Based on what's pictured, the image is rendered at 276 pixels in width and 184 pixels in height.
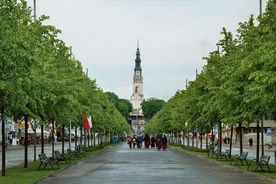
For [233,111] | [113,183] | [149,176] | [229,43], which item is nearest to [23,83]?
[113,183]

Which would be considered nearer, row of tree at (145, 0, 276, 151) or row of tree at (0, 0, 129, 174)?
row of tree at (0, 0, 129, 174)

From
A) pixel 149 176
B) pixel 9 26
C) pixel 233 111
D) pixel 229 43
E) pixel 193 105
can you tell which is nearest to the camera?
pixel 9 26

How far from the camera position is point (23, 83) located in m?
20.2

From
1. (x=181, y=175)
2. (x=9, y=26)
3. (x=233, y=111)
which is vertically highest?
(x=9, y=26)

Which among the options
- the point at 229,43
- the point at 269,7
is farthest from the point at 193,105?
the point at 269,7

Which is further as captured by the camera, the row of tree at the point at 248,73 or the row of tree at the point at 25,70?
the row of tree at the point at 248,73

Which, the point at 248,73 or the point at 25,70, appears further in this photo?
the point at 248,73

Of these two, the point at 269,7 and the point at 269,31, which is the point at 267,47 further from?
the point at 269,7

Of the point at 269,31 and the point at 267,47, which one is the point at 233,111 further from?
the point at 267,47

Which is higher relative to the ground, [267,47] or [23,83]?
[267,47]

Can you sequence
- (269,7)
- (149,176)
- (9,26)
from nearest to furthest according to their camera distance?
(9,26) < (149,176) < (269,7)

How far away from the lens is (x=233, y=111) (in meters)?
33.1

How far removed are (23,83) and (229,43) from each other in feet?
83.1

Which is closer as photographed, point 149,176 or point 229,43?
point 149,176
